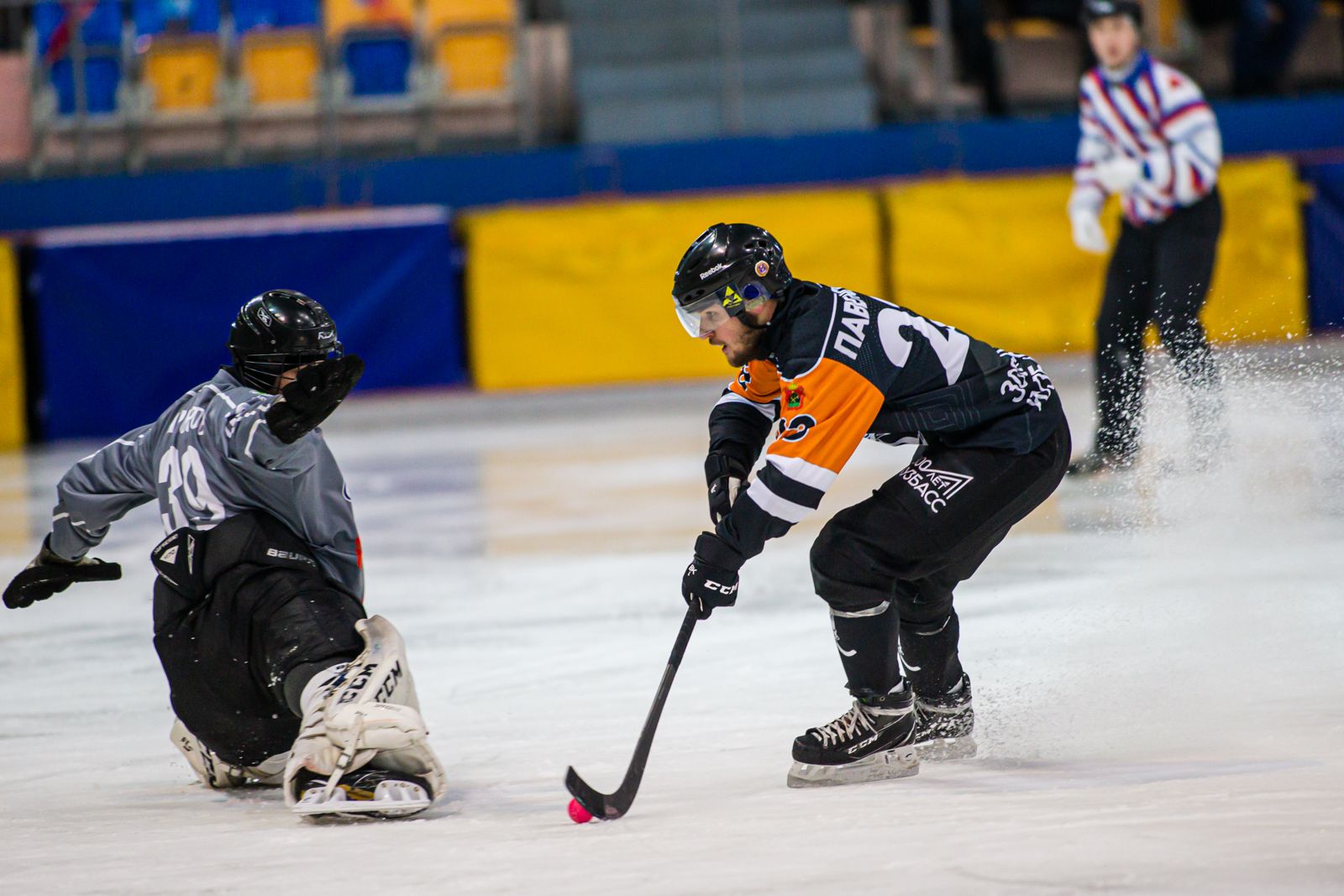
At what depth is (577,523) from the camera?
6.89m

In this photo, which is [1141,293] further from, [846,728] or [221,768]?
[221,768]

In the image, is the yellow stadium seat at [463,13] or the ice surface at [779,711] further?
the yellow stadium seat at [463,13]

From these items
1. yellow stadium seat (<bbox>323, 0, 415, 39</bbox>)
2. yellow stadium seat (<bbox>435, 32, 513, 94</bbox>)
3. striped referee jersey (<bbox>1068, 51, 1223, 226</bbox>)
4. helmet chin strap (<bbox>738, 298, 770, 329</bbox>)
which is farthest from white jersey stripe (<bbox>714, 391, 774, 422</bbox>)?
yellow stadium seat (<bbox>323, 0, 415, 39</bbox>)

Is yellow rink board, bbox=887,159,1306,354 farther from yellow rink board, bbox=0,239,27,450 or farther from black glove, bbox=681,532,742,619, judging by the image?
black glove, bbox=681,532,742,619

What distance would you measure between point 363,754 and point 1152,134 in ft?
16.8

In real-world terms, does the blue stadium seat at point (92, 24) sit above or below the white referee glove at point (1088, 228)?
above

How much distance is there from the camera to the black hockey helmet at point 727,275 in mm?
3236

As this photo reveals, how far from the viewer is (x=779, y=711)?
3.87 metres

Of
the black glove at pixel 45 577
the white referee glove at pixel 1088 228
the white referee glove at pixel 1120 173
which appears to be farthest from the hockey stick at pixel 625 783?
the white referee glove at pixel 1088 228

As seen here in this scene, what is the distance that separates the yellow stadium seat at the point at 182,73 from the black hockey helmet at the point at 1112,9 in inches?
289

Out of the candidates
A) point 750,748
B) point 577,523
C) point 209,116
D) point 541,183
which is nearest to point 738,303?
point 750,748

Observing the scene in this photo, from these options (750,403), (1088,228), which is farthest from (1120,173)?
(750,403)

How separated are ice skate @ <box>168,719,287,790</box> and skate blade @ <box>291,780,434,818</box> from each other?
0.37 metres

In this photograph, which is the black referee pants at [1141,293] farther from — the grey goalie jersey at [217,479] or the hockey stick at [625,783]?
the grey goalie jersey at [217,479]
